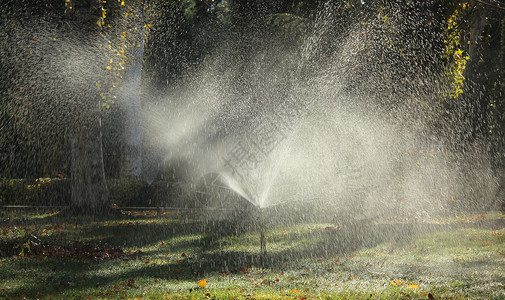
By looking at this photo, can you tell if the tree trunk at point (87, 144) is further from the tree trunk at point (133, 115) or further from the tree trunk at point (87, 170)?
the tree trunk at point (133, 115)

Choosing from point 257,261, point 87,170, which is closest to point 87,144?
A: point 87,170

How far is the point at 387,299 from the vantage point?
19.8 feet

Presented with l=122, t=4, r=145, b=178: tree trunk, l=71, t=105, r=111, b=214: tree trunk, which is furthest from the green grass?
l=122, t=4, r=145, b=178: tree trunk

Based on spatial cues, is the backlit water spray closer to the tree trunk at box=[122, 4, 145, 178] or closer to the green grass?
the green grass

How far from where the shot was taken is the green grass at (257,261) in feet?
21.8

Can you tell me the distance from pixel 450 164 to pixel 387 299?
1189 centimetres

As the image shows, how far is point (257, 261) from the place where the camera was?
9273 mm

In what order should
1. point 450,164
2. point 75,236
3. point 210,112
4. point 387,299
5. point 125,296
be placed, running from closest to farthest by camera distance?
point 387,299 < point 125,296 < point 75,236 < point 450,164 < point 210,112

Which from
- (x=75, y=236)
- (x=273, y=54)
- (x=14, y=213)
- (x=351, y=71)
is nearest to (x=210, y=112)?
(x=273, y=54)

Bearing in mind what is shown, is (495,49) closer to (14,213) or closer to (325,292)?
(325,292)

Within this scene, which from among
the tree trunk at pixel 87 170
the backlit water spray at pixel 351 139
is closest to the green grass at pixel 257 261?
the tree trunk at pixel 87 170

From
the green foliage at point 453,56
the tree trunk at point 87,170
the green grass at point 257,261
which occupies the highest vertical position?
the green foliage at point 453,56

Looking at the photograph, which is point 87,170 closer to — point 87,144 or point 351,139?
point 87,144

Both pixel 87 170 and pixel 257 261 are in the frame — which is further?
pixel 87 170
